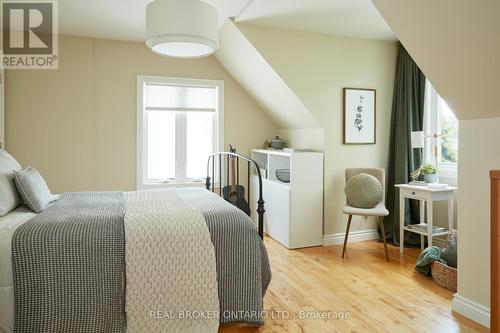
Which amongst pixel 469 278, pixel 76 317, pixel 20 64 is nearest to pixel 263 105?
pixel 20 64

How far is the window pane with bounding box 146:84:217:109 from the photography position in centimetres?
450

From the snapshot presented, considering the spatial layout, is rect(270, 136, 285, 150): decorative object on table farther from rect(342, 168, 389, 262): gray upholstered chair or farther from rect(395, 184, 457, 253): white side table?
rect(395, 184, 457, 253): white side table

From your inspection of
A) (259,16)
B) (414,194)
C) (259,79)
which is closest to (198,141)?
(259,79)

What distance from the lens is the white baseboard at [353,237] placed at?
163 inches

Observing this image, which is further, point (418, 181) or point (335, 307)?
point (418, 181)

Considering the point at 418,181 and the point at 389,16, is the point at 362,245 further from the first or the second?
the point at 389,16

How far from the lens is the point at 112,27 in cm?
386

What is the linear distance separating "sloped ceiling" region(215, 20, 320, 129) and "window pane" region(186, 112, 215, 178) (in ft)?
2.21

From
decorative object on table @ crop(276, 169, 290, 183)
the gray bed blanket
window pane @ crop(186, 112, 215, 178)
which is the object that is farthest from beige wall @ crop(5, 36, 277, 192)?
the gray bed blanket

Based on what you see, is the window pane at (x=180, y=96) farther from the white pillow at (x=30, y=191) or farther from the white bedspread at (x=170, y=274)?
the white bedspread at (x=170, y=274)

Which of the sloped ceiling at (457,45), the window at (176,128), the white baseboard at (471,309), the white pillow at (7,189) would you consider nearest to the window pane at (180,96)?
the window at (176,128)

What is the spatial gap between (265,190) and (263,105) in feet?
3.65

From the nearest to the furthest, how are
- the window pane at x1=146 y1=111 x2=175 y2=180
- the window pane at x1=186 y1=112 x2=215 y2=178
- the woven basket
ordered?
the woven basket, the window pane at x1=146 y1=111 x2=175 y2=180, the window pane at x1=186 y1=112 x2=215 y2=178

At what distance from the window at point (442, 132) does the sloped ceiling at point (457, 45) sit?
160 cm
